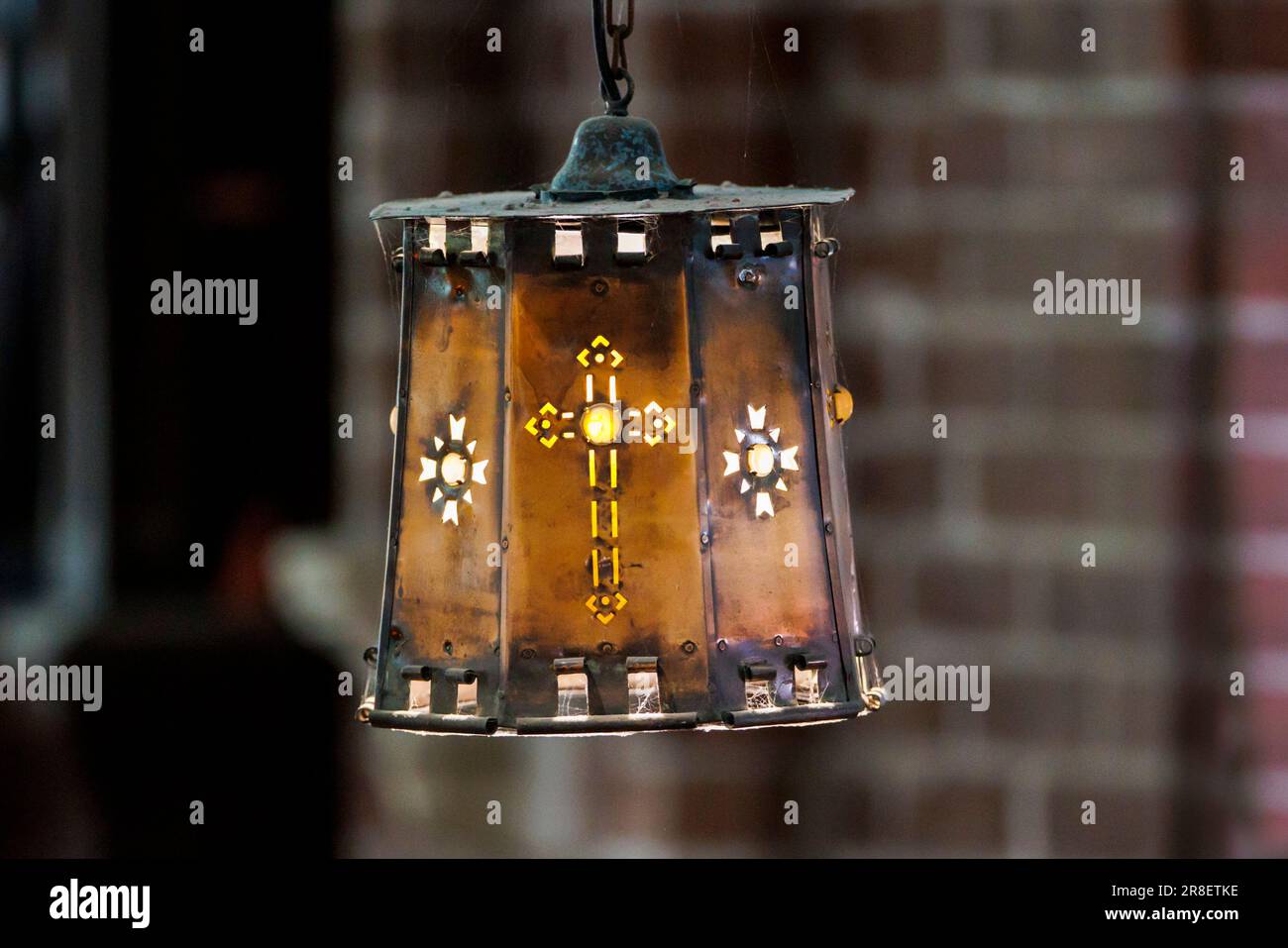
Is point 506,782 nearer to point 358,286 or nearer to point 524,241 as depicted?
point 358,286

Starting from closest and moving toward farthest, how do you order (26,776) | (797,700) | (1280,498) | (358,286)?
(797,700), (1280,498), (358,286), (26,776)

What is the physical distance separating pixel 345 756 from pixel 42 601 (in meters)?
0.73

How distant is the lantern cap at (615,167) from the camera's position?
1854mm

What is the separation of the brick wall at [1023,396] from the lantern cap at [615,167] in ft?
3.25

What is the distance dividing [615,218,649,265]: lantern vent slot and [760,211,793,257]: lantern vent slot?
124 mm

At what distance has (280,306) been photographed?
3.21 metres

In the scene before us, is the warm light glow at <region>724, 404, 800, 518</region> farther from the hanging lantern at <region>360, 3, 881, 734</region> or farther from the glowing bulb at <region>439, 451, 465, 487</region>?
the glowing bulb at <region>439, 451, 465, 487</region>

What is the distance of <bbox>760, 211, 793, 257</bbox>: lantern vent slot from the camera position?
1833 mm

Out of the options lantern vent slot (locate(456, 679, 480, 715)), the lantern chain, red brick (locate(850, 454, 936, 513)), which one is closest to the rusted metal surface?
lantern vent slot (locate(456, 679, 480, 715))

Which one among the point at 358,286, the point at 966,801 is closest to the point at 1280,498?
the point at 966,801

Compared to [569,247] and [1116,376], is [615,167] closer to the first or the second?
[569,247]

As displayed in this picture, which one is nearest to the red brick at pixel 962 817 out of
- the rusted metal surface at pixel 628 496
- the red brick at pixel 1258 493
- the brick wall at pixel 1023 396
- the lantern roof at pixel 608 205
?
the brick wall at pixel 1023 396

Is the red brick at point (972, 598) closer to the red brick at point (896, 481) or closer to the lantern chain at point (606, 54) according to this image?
the red brick at point (896, 481)

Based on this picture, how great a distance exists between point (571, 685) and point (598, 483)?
0.19 metres
